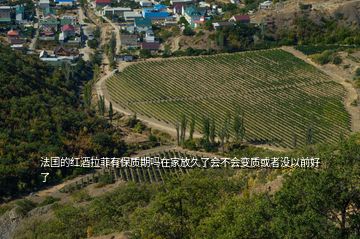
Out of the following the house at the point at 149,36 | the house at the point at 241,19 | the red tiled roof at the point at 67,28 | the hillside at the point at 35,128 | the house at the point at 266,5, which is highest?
the house at the point at 266,5

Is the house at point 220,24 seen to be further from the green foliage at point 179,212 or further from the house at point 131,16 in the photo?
the green foliage at point 179,212

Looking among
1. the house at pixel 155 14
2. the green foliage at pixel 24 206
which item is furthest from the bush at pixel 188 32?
the green foliage at pixel 24 206

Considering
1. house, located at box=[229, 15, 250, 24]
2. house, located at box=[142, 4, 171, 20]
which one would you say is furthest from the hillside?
house, located at box=[142, 4, 171, 20]

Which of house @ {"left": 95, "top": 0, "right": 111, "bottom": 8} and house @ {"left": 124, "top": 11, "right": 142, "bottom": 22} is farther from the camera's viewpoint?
house @ {"left": 95, "top": 0, "right": 111, "bottom": 8}

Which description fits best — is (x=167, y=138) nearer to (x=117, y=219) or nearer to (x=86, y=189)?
(x=86, y=189)

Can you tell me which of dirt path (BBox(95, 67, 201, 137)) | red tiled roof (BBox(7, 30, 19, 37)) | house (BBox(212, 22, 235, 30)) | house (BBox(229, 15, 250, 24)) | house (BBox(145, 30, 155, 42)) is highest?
house (BBox(229, 15, 250, 24))

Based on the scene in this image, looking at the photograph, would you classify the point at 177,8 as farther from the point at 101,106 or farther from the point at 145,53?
the point at 101,106

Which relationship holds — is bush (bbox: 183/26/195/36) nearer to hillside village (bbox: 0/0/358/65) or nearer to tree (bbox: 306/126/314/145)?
hillside village (bbox: 0/0/358/65)
